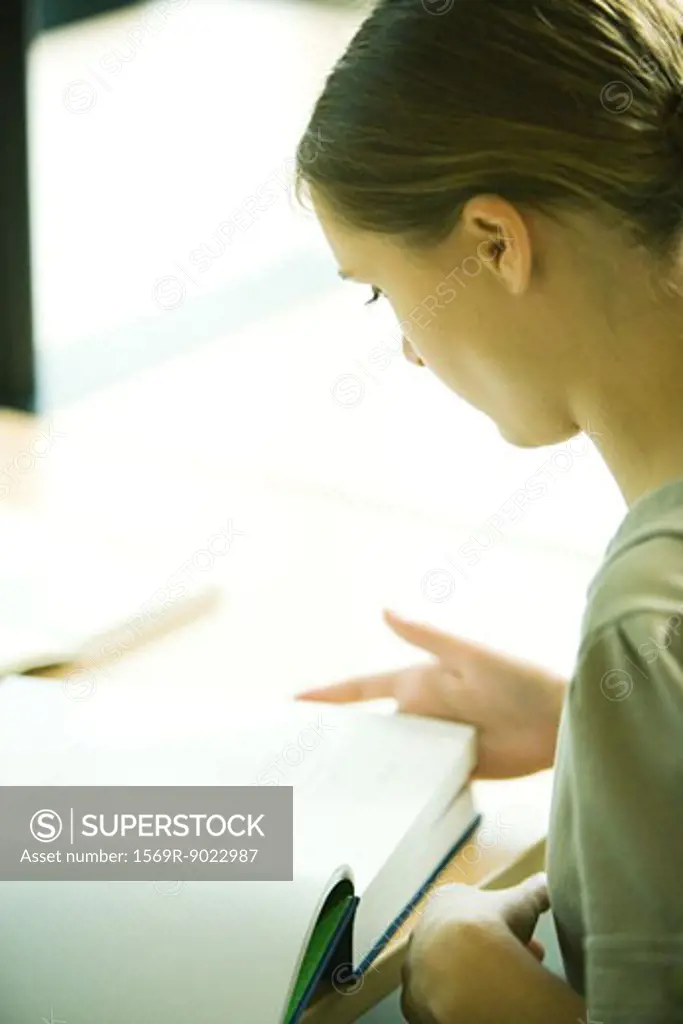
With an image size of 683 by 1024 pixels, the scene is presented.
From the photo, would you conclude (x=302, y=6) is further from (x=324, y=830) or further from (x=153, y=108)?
(x=324, y=830)

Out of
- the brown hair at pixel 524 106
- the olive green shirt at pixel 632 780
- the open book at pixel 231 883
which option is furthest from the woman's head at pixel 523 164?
the open book at pixel 231 883

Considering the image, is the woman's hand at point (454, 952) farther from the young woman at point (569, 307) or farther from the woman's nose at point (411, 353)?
the woman's nose at point (411, 353)

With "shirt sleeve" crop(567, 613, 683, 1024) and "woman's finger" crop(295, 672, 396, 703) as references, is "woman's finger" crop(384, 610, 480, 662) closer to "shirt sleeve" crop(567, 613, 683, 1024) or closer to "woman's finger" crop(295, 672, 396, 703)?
"woman's finger" crop(295, 672, 396, 703)

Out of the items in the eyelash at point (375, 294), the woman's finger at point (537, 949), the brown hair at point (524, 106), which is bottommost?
the woman's finger at point (537, 949)

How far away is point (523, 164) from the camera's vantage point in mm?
633

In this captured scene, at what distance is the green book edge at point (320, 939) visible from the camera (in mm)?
648

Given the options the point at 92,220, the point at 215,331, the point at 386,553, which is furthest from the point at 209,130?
the point at 386,553

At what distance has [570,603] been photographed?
116 centimetres

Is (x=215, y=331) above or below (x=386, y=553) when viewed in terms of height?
below

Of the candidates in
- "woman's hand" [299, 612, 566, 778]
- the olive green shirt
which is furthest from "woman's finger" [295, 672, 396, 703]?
the olive green shirt

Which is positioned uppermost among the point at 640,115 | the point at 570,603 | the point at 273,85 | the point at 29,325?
the point at 640,115

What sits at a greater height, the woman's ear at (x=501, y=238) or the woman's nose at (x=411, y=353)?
the woman's ear at (x=501, y=238)

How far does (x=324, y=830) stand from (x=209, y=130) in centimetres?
246

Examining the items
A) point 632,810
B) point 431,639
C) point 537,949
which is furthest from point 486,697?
point 632,810
